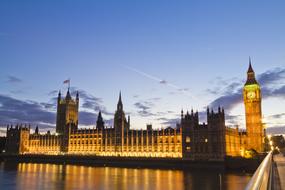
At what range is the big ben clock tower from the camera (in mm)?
104375

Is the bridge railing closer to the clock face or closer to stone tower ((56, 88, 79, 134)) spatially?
the clock face

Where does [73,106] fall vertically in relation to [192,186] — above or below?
above

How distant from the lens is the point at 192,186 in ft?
164

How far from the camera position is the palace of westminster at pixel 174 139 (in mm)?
93375

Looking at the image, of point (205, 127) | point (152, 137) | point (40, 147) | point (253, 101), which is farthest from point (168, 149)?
point (40, 147)

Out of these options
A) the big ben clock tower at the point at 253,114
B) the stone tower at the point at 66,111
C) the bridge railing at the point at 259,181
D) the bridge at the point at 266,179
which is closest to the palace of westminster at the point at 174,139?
the big ben clock tower at the point at 253,114

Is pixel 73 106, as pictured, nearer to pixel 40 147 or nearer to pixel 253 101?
pixel 40 147

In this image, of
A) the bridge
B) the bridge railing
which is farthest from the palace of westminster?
the bridge railing

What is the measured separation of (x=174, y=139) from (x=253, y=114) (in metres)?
31.5

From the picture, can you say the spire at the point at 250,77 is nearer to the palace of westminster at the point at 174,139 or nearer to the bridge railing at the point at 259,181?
the palace of westminster at the point at 174,139

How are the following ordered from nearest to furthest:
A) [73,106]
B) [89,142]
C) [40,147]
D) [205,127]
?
[205,127] < [89,142] < [40,147] < [73,106]

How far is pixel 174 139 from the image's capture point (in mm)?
102750

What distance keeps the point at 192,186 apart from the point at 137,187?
9415mm

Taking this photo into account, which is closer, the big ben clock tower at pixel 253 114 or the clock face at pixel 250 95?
the big ben clock tower at pixel 253 114
